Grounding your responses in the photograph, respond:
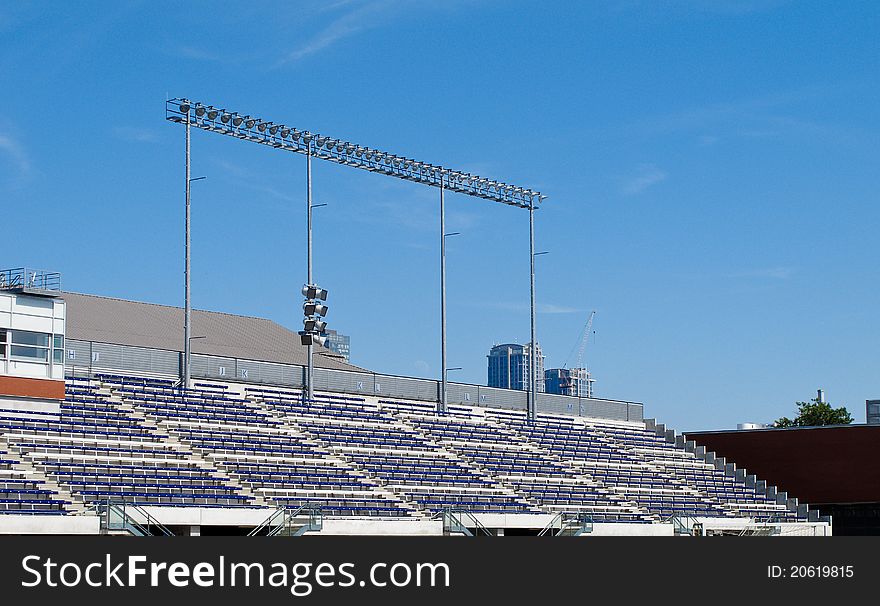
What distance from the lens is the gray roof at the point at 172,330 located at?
6919 centimetres

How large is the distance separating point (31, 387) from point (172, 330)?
3239 centimetres

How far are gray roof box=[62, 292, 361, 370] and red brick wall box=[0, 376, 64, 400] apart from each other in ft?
76.5

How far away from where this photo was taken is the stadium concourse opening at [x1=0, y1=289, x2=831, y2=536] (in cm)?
3825

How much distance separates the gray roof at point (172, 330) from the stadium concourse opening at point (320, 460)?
1.40m

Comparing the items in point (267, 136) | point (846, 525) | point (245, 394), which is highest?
point (267, 136)

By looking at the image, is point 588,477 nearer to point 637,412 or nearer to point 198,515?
point 637,412

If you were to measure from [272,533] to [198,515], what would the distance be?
7.27 feet

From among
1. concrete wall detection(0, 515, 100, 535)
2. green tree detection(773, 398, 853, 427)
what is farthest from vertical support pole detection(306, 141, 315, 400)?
green tree detection(773, 398, 853, 427)

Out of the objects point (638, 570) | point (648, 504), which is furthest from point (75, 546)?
point (648, 504)

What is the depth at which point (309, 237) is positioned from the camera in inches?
2115

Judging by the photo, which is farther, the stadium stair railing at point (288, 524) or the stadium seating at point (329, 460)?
the stadium seating at point (329, 460)

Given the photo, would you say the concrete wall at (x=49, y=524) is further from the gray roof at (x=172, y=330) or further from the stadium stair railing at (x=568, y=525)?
the gray roof at (x=172, y=330)

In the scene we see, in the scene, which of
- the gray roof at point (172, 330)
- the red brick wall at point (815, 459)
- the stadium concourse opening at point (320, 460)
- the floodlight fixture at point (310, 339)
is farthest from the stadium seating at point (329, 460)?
the gray roof at point (172, 330)

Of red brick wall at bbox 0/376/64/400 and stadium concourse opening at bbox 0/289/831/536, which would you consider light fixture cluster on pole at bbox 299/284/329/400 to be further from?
red brick wall at bbox 0/376/64/400
